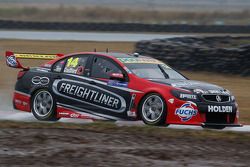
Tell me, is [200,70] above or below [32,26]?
below

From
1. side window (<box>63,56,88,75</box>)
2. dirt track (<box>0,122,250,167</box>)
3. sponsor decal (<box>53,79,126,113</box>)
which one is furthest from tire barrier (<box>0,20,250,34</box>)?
dirt track (<box>0,122,250,167</box>)

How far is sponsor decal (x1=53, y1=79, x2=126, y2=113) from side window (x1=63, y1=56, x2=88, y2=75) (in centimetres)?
21

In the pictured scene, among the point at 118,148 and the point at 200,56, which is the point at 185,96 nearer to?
the point at 118,148

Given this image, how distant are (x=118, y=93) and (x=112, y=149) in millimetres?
3057

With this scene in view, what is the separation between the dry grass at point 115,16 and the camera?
5134cm

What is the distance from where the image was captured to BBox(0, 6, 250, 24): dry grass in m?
51.3

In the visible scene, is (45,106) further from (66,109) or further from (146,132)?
(146,132)

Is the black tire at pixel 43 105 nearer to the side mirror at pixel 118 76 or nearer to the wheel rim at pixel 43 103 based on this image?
the wheel rim at pixel 43 103

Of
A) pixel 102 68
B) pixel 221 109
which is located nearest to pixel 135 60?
pixel 102 68

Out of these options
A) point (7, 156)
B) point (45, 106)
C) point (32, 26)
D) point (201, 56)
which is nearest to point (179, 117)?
point (45, 106)

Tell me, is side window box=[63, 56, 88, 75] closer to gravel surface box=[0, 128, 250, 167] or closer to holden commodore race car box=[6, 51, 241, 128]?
holden commodore race car box=[6, 51, 241, 128]

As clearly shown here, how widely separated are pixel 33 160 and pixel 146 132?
2549 millimetres

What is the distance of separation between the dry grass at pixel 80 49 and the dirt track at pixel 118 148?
146 inches

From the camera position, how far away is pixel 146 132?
1009 cm
